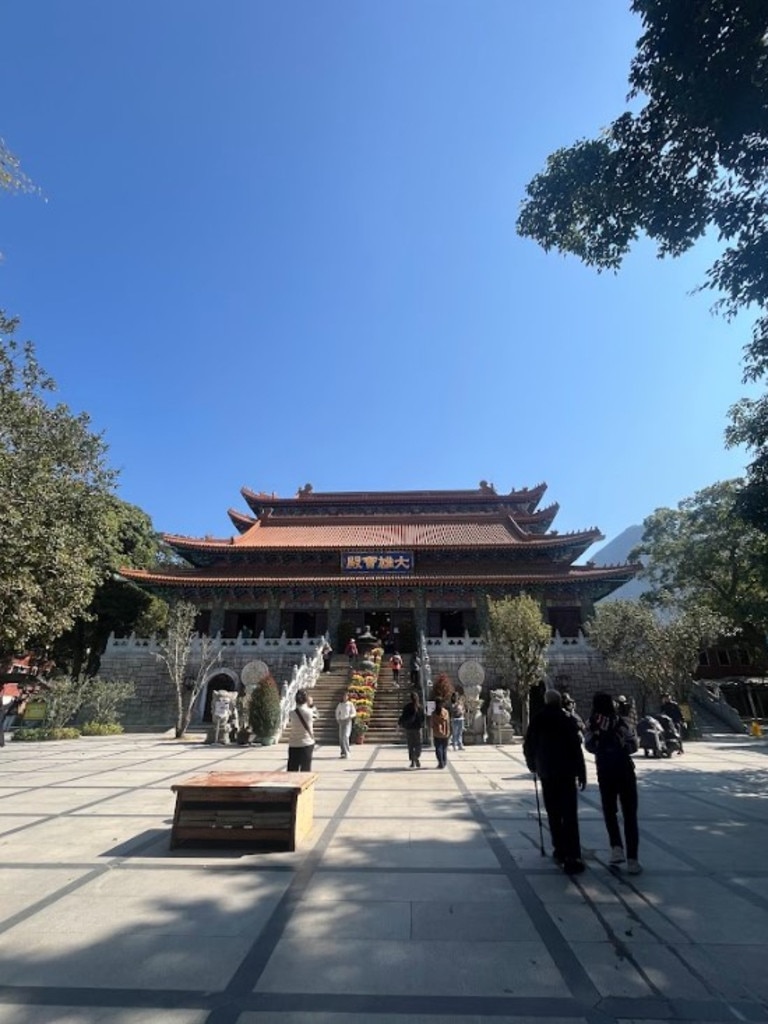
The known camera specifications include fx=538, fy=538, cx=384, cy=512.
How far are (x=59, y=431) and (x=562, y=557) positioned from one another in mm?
22558

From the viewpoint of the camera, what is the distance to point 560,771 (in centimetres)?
461

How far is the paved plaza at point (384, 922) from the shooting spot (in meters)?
2.54

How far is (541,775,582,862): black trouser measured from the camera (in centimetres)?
441

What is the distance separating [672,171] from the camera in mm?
7992

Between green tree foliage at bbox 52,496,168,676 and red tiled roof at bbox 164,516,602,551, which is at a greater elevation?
red tiled roof at bbox 164,516,602,551

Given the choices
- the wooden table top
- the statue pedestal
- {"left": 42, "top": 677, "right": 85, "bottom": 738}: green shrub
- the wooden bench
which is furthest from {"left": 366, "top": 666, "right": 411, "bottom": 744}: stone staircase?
the wooden bench

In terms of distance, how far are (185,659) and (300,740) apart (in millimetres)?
13939

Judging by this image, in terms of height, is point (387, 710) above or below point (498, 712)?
above

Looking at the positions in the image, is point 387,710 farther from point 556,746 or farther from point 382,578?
point 556,746

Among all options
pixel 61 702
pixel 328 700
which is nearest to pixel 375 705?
pixel 328 700

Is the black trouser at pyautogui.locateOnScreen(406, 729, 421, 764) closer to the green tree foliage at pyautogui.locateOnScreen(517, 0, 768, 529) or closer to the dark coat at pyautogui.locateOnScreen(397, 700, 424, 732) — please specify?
the dark coat at pyautogui.locateOnScreen(397, 700, 424, 732)

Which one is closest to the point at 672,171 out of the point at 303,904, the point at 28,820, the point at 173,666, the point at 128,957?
the point at 303,904

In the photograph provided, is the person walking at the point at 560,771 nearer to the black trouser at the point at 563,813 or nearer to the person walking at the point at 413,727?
the black trouser at the point at 563,813

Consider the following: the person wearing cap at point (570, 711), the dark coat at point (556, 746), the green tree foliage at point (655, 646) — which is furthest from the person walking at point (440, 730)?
the green tree foliage at point (655, 646)
